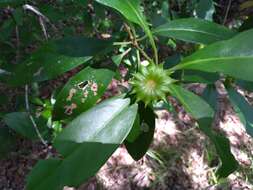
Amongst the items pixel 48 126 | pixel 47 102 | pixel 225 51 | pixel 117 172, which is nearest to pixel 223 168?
pixel 225 51

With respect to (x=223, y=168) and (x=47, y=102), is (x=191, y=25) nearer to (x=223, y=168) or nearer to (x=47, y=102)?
(x=223, y=168)

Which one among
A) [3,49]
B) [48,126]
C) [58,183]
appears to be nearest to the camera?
[58,183]

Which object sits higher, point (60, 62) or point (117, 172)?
point (60, 62)

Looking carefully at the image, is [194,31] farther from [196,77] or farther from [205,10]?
[205,10]

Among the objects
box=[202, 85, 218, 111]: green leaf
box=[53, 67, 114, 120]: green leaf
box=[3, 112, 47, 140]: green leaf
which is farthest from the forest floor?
box=[53, 67, 114, 120]: green leaf

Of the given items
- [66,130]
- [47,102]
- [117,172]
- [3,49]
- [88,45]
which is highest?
[88,45]

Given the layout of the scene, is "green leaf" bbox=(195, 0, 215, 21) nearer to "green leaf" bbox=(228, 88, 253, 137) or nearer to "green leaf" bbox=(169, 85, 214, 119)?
"green leaf" bbox=(228, 88, 253, 137)

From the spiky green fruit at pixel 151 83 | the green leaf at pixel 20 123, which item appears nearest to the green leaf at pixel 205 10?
the spiky green fruit at pixel 151 83
